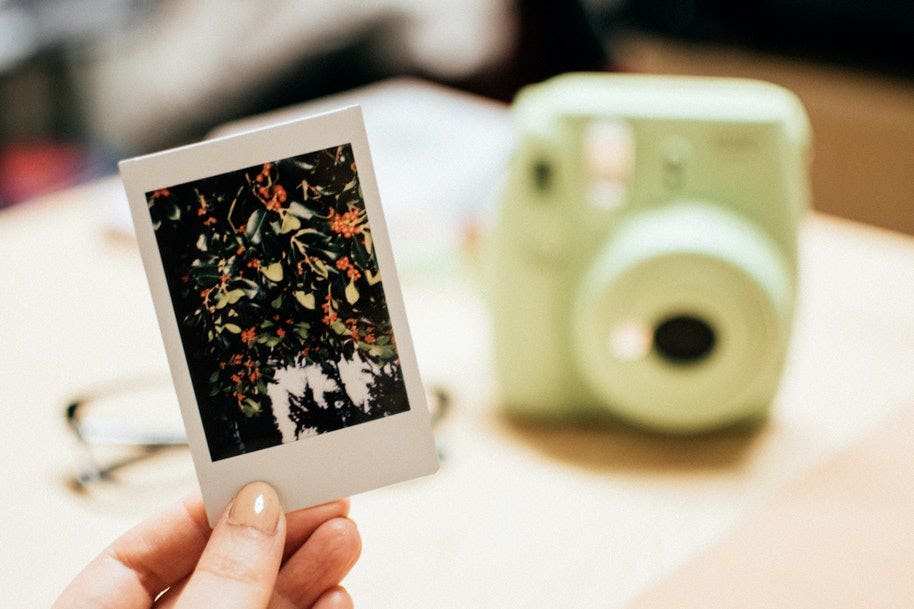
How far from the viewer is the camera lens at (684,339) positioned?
67 centimetres

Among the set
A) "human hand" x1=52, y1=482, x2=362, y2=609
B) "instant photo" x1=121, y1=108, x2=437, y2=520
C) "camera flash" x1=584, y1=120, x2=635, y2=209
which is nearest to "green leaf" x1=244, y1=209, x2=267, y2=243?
"instant photo" x1=121, y1=108, x2=437, y2=520

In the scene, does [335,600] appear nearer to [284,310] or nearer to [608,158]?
[284,310]

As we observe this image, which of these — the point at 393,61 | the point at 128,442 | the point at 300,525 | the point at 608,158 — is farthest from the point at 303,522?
the point at 393,61

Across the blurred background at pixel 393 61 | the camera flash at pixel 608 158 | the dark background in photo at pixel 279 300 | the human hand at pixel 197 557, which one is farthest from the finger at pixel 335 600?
the blurred background at pixel 393 61

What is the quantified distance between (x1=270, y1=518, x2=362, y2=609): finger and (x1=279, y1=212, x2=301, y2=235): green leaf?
17cm

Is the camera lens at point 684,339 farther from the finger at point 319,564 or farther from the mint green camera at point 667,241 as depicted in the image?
the finger at point 319,564

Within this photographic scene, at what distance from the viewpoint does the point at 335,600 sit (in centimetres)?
53

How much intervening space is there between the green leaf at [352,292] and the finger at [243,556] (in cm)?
11

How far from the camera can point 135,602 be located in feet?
1.71

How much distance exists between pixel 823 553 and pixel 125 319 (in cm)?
65

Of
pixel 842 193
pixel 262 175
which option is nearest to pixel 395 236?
pixel 262 175

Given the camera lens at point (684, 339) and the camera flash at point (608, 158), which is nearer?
the camera lens at point (684, 339)

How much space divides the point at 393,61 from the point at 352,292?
1425 millimetres

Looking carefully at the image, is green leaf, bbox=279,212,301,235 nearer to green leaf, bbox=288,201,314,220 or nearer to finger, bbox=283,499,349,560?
green leaf, bbox=288,201,314,220
